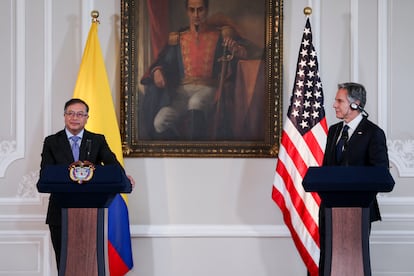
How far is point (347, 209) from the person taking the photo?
11.5 feet

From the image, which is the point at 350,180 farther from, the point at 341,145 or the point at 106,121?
the point at 106,121

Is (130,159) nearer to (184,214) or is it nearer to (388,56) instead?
(184,214)

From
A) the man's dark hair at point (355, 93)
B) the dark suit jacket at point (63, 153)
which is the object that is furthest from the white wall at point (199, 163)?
the man's dark hair at point (355, 93)

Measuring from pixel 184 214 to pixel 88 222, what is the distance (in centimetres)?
185

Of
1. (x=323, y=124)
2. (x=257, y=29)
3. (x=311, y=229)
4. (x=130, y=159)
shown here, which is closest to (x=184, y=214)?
(x=130, y=159)

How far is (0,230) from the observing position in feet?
17.3

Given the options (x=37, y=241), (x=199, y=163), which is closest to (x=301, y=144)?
(x=199, y=163)

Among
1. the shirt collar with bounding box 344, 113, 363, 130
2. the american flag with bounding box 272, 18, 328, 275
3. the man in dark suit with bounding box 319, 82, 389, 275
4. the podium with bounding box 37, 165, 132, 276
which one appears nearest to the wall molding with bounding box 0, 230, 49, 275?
the podium with bounding box 37, 165, 132, 276

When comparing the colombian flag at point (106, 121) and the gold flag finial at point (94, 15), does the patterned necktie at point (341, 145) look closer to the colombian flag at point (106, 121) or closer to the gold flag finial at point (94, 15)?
the colombian flag at point (106, 121)

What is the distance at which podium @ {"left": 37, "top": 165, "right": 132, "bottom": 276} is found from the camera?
349 centimetres

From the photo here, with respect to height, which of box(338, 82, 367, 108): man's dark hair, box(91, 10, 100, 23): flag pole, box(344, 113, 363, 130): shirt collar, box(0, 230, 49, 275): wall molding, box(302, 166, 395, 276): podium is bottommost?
box(0, 230, 49, 275): wall molding

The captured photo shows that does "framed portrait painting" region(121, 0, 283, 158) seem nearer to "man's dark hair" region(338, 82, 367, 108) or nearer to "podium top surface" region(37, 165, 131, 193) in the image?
"man's dark hair" region(338, 82, 367, 108)

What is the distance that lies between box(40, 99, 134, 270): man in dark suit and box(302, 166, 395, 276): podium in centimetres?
133

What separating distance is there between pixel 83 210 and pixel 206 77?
7.06ft
